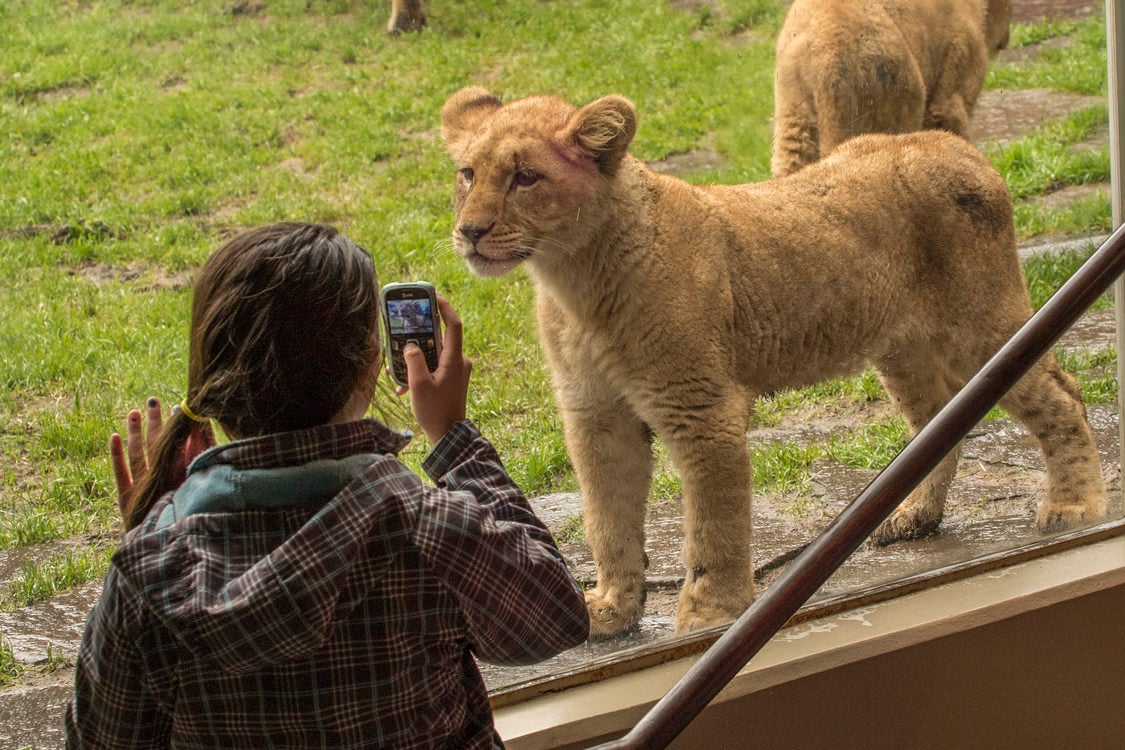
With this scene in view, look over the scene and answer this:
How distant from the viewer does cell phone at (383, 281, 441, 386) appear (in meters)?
1.80

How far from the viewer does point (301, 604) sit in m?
1.42

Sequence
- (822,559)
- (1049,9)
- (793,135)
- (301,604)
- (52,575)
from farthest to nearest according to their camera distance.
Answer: (1049,9) < (793,135) < (52,575) < (822,559) < (301,604)

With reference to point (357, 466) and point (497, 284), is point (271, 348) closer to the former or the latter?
point (357, 466)

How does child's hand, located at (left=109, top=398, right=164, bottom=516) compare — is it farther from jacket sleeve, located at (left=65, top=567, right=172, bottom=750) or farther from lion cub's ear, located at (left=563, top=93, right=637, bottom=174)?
lion cub's ear, located at (left=563, top=93, right=637, bottom=174)

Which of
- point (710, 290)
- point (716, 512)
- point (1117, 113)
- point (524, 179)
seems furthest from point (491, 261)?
point (1117, 113)

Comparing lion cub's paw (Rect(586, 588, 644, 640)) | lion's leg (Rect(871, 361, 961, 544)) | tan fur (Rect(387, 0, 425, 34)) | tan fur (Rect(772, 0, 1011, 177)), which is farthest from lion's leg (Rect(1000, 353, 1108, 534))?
tan fur (Rect(387, 0, 425, 34))

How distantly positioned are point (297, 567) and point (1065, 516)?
8.06 feet

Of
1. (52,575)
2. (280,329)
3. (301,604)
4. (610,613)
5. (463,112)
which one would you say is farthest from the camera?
(610,613)

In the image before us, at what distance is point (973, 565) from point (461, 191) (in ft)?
5.15

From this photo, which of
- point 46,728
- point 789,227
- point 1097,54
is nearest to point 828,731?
point 789,227

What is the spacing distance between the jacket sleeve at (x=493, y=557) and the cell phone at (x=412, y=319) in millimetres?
138

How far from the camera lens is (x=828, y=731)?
2590 mm

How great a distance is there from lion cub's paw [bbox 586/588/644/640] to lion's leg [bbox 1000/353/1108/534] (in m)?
1.23

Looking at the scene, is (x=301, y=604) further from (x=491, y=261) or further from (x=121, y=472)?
(x=491, y=261)
